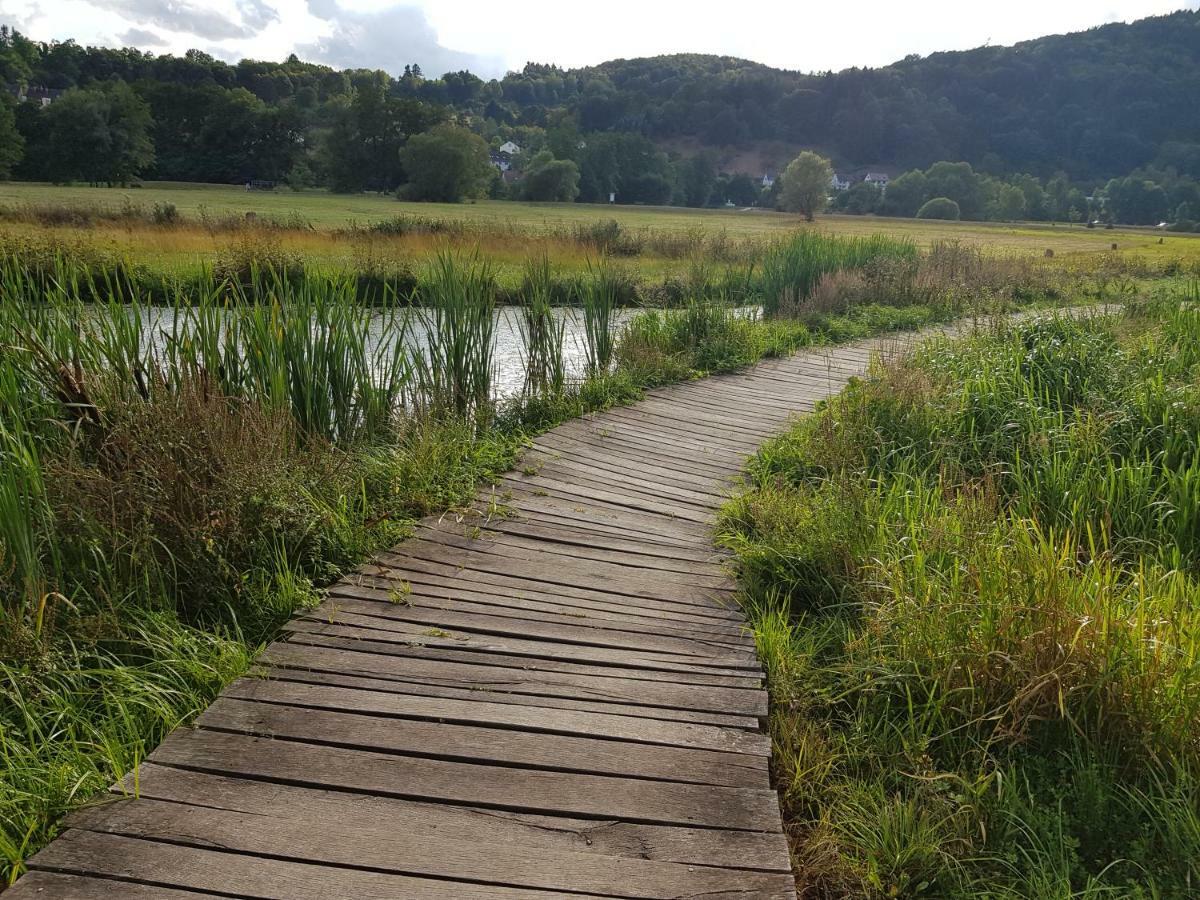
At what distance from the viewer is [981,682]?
275 cm

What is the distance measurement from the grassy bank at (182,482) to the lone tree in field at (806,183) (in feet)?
186

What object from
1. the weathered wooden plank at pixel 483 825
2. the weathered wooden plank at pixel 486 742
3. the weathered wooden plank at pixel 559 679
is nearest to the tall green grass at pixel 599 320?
the weathered wooden plank at pixel 559 679

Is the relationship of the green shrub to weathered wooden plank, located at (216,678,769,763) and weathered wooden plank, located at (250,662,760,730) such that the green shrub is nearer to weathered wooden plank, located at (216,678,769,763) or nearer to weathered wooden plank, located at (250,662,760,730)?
weathered wooden plank, located at (250,662,760,730)

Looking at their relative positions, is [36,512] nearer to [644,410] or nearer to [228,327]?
[228,327]

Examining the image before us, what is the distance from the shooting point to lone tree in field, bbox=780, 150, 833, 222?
59.3 m

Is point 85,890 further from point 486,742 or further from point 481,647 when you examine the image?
point 481,647

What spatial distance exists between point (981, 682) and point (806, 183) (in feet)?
203

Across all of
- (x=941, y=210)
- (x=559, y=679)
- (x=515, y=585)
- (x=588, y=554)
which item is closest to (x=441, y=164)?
(x=941, y=210)

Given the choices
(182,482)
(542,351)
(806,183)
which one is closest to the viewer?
(182,482)

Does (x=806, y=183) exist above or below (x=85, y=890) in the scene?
above

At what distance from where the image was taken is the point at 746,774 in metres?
2.47

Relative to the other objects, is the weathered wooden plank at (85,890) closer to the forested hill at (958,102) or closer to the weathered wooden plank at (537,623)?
the weathered wooden plank at (537,623)

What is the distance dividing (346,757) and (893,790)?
1688 millimetres

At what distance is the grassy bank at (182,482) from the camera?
2793 mm
